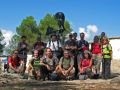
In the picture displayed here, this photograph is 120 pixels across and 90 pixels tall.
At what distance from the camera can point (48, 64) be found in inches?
554

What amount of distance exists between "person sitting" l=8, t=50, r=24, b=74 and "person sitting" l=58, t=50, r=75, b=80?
7.39 ft

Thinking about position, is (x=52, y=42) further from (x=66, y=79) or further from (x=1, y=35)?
(x=1, y=35)

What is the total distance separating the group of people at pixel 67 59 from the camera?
45.8 ft

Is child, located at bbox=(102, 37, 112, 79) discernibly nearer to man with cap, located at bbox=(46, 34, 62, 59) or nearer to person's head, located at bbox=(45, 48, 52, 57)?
man with cap, located at bbox=(46, 34, 62, 59)

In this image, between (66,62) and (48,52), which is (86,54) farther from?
(48,52)

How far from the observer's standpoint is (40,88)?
1083 centimetres

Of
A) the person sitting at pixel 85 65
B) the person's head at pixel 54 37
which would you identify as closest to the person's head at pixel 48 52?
the person's head at pixel 54 37

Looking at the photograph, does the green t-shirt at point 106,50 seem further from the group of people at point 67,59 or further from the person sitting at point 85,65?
the person sitting at point 85,65

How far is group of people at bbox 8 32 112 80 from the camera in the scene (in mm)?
13961

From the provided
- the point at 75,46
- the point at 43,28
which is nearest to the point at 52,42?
the point at 75,46

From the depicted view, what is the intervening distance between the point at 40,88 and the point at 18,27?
56.1 meters

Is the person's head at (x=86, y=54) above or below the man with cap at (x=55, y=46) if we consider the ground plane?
below

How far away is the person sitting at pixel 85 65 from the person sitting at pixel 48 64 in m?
0.88

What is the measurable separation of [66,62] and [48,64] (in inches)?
25.1
